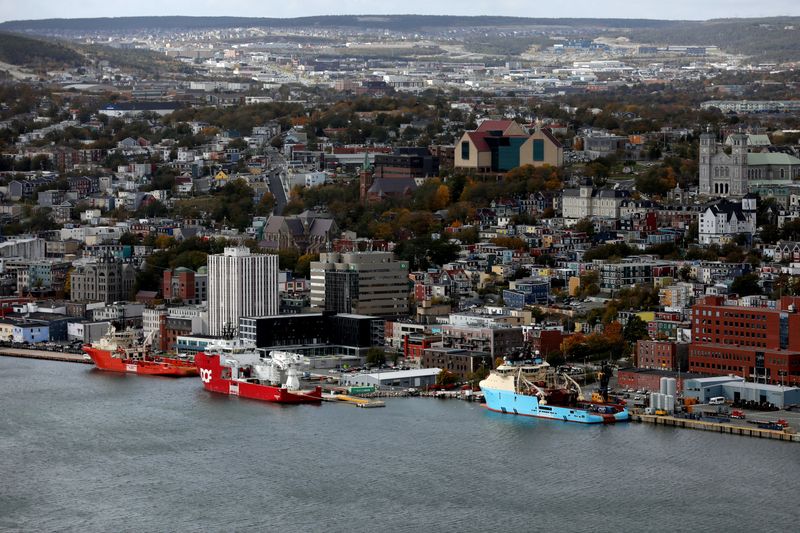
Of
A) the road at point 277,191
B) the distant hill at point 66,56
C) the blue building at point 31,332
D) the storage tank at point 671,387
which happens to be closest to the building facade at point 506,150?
the road at point 277,191

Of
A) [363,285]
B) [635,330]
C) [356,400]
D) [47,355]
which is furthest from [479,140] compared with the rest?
[356,400]

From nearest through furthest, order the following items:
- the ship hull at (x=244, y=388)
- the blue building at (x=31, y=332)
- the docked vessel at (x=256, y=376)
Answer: the ship hull at (x=244, y=388) → the docked vessel at (x=256, y=376) → the blue building at (x=31, y=332)

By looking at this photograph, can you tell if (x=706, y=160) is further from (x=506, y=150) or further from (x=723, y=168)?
(x=506, y=150)

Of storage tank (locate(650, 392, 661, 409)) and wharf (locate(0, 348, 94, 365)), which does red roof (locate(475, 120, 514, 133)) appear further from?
storage tank (locate(650, 392, 661, 409))

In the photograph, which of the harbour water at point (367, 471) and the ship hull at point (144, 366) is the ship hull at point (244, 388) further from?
the ship hull at point (144, 366)

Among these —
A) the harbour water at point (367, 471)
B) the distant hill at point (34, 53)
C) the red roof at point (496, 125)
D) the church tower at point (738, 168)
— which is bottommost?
the harbour water at point (367, 471)

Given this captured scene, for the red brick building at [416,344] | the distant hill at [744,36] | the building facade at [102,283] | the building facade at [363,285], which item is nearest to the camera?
the red brick building at [416,344]

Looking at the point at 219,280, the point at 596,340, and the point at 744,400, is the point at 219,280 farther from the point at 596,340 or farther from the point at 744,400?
the point at 744,400
